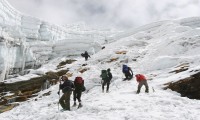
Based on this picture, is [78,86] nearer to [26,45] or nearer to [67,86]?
[67,86]

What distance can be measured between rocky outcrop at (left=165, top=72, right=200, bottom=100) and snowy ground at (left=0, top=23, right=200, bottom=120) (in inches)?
21.6

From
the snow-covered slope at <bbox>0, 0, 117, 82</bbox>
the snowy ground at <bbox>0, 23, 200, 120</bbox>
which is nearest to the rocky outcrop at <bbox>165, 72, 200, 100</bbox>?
the snowy ground at <bbox>0, 23, 200, 120</bbox>

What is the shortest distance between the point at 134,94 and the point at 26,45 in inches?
1730

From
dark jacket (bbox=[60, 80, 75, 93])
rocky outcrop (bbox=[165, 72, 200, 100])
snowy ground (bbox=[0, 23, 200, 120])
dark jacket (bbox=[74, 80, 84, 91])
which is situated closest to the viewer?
snowy ground (bbox=[0, 23, 200, 120])

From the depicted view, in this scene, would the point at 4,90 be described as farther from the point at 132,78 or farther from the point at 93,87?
the point at 132,78

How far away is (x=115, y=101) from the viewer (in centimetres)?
1742

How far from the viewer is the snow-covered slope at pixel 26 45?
179 ft

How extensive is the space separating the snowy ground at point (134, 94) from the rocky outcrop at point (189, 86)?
548 mm

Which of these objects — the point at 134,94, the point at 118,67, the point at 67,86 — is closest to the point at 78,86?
the point at 67,86

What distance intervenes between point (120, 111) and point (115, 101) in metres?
2.52

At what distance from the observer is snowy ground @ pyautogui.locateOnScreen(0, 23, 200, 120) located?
14.5 meters

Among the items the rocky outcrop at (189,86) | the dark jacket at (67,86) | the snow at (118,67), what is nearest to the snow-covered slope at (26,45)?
the snow at (118,67)

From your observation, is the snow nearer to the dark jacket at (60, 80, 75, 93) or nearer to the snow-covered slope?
the snow-covered slope

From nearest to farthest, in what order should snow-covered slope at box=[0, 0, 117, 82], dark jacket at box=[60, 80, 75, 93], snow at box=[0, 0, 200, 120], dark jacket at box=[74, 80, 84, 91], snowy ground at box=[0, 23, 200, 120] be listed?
snowy ground at box=[0, 23, 200, 120] < snow at box=[0, 0, 200, 120] < dark jacket at box=[60, 80, 75, 93] < dark jacket at box=[74, 80, 84, 91] < snow-covered slope at box=[0, 0, 117, 82]
